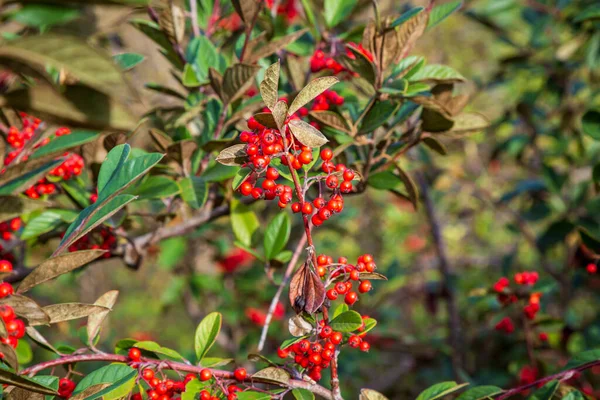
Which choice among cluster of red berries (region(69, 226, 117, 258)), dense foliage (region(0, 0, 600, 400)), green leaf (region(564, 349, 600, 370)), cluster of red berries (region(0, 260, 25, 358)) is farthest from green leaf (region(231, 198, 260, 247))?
green leaf (region(564, 349, 600, 370))

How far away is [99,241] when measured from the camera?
1.74 m

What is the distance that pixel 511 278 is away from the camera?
110 inches

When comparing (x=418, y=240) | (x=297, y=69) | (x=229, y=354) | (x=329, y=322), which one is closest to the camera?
(x=329, y=322)

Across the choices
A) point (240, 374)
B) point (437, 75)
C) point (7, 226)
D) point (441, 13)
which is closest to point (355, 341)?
point (240, 374)

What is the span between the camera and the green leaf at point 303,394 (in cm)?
118

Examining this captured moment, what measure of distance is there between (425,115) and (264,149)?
64 centimetres

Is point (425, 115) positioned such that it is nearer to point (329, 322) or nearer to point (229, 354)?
point (329, 322)

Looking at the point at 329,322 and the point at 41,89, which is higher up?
the point at 41,89

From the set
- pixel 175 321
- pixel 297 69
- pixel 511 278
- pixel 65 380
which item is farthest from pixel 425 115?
pixel 175 321

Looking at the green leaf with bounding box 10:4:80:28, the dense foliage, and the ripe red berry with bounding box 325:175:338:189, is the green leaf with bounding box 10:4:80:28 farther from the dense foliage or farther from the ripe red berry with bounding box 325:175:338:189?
the ripe red berry with bounding box 325:175:338:189

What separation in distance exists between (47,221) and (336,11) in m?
1.21

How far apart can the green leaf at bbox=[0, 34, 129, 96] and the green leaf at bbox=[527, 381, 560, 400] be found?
1281 millimetres

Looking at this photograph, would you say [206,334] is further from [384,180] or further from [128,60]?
[128,60]

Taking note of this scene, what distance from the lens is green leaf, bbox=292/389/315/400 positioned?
1.18 metres
